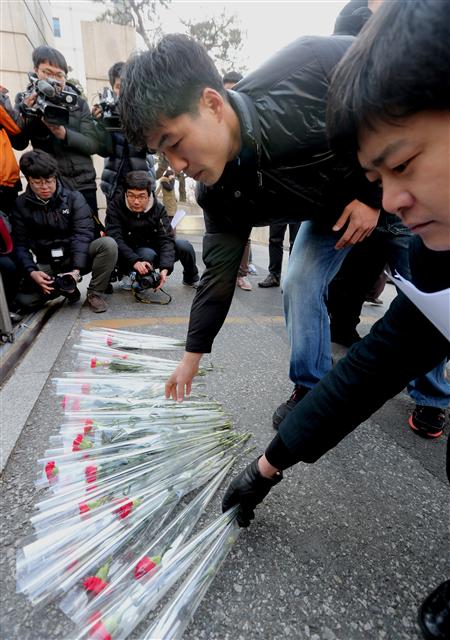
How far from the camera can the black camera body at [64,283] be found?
3.15 meters

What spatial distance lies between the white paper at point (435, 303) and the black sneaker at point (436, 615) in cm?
70

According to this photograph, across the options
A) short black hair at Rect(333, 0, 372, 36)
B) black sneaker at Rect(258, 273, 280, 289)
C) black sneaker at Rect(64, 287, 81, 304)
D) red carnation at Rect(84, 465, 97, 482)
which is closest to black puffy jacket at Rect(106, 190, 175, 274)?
black sneaker at Rect(64, 287, 81, 304)

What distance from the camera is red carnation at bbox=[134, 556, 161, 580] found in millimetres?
1017

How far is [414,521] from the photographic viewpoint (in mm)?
1312

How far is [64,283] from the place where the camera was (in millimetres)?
3184

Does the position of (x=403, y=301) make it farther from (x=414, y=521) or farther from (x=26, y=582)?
(x=26, y=582)

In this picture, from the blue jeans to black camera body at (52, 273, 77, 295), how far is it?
85.7 inches

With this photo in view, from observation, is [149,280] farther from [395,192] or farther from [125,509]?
[395,192]

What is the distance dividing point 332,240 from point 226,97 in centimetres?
75

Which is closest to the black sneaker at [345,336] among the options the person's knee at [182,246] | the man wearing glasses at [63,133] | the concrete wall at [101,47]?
the person's knee at [182,246]

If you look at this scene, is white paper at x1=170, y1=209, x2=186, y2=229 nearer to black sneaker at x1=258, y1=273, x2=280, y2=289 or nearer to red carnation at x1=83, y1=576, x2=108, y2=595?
black sneaker at x1=258, y1=273, x2=280, y2=289

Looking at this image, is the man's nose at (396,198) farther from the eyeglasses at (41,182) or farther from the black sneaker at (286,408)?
the eyeglasses at (41,182)

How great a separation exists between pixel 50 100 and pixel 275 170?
276cm

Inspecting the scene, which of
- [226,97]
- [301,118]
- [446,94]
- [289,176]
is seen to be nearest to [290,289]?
[289,176]
